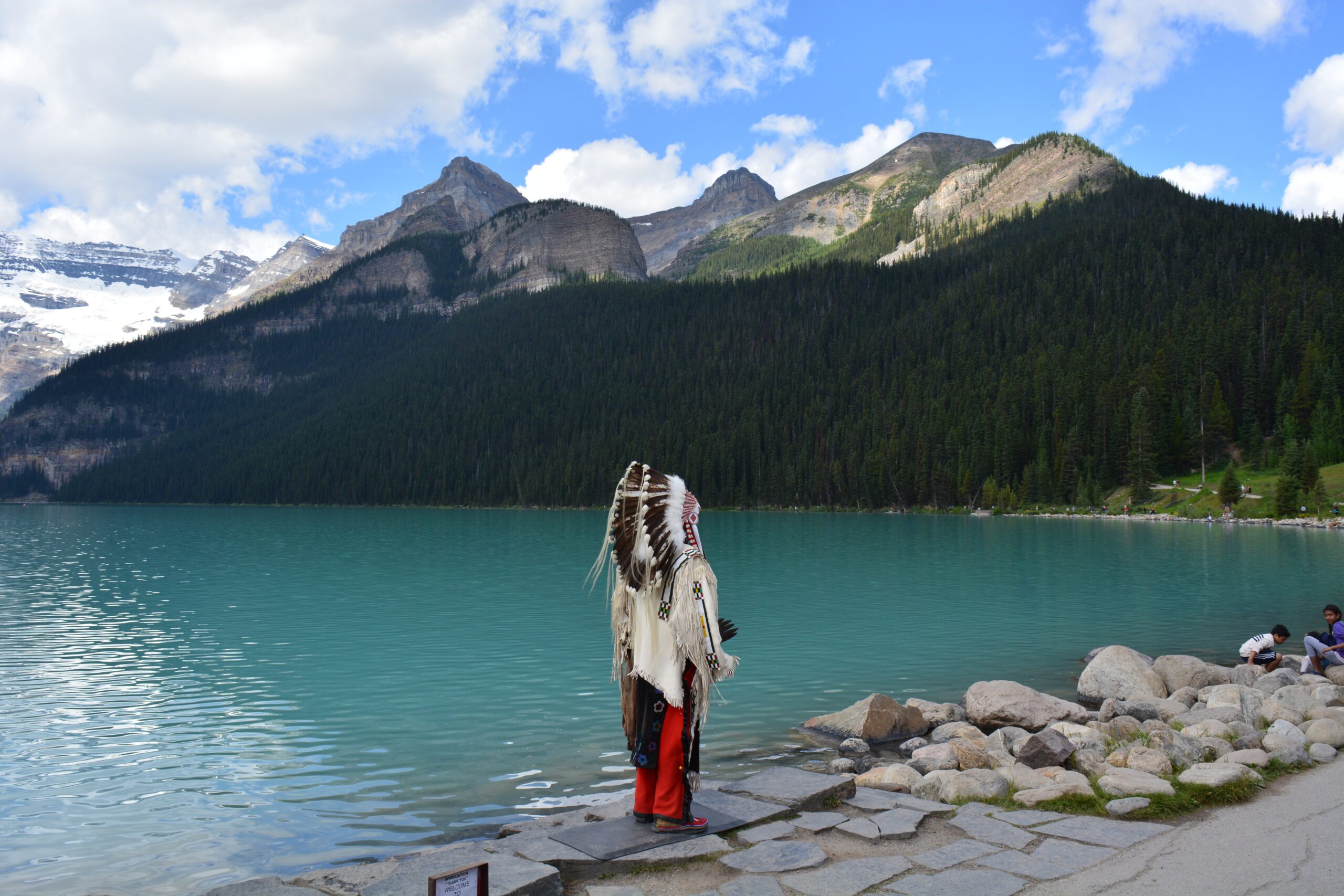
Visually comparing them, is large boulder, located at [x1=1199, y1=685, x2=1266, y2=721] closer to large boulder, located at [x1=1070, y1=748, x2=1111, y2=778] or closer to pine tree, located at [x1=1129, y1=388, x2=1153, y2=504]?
large boulder, located at [x1=1070, y1=748, x2=1111, y2=778]

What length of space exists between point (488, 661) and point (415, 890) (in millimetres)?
13780

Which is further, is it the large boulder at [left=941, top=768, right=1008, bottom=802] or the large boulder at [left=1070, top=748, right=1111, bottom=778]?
the large boulder at [left=1070, top=748, right=1111, bottom=778]

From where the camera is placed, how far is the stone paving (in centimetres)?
613

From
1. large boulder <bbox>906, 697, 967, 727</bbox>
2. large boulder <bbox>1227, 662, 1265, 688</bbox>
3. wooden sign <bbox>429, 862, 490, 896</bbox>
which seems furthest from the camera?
large boulder <bbox>1227, 662, 1265, 688</bbox>

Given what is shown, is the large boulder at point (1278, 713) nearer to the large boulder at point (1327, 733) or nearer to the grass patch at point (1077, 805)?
the large boulder at point (1327, 733)

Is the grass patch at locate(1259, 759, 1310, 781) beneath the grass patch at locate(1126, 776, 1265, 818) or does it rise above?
beneath

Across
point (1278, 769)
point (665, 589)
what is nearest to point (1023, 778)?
point (1278, 769)

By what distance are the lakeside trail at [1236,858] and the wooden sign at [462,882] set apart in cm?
382

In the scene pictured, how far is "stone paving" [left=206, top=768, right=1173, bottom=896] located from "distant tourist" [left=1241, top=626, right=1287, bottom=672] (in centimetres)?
1214

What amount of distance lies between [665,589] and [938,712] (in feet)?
27.9

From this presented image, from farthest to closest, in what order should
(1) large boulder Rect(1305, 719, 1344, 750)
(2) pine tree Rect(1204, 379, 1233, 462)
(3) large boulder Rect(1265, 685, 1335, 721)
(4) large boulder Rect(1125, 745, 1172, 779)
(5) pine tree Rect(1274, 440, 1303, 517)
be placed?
(2) pine tree Rect(1204, 379, 1233, 462), (5) pine tree Rect(1274, 440, 1303, 517), (3) large boulder Rect(1265, 685, 1335, 721), (1) large boulder Rect(1305, 719, 1344, 750), (4) large boulder Rect(1125, 745, 1172, 779)

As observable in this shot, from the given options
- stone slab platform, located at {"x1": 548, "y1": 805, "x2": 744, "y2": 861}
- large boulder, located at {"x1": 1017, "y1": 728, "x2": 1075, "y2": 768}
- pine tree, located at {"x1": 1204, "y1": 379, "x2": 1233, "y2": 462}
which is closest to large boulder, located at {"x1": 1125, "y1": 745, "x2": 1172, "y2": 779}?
large boulder, located at {"x1": 1017, "y1": 728, "x2": 1075, "y2": 768}

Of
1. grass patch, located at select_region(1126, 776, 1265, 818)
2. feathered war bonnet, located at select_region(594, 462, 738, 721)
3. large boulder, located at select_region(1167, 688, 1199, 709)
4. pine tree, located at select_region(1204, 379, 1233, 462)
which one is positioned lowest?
large boulder, located at select_region(1167, 688, 1199, 709)

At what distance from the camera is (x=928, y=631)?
78.0 ft
